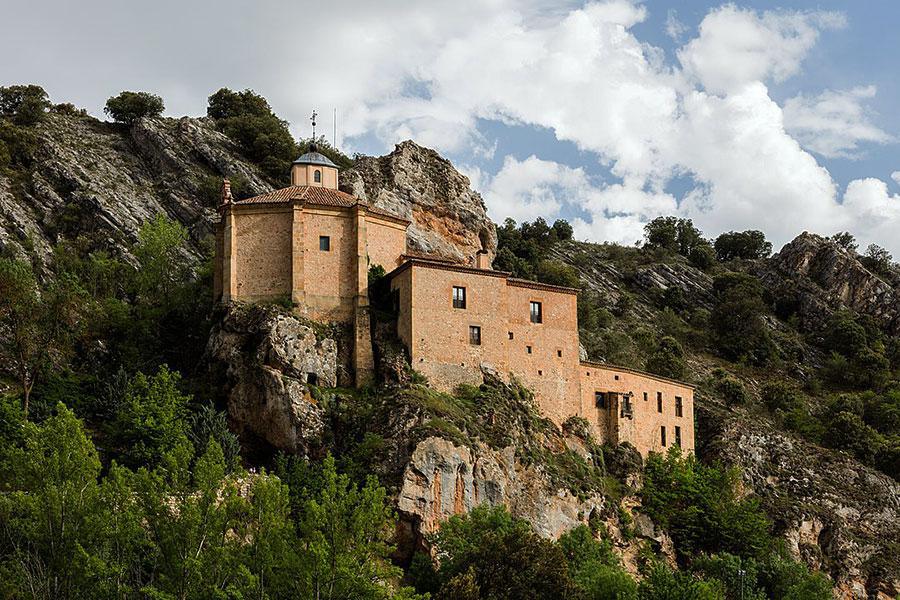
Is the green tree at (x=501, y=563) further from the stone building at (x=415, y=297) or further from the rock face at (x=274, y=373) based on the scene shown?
the stone building at (x=415, y=297)

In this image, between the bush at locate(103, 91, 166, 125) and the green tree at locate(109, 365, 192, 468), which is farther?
the bush at locate(103, 91, 166, 125)

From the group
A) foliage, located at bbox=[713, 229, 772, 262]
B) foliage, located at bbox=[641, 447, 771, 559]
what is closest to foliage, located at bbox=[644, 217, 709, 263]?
foliage, located at bbox=[713, 229, 772, 262]

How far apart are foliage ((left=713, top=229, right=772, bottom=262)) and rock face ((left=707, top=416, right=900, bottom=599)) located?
65.3 m

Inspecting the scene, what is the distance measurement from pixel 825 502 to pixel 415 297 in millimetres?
32669

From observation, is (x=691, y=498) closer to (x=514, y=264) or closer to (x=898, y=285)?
(x=514, y=264)

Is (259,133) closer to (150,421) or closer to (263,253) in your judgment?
(263,253)

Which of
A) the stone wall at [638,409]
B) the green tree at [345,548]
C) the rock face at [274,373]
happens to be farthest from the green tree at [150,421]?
the stone wall at [638,409]

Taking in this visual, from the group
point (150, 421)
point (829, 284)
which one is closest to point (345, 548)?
point (150, 421)

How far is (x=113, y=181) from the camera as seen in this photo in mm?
101938

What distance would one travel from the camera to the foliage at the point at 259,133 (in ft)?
350

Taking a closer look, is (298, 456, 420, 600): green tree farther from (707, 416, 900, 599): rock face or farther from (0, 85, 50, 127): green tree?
(0, 85, 50, 127): green tree

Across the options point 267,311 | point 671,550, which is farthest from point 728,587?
point 267,311

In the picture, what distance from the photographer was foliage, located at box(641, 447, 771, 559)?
70.3m

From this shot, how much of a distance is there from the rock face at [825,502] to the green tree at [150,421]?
36368 mm
